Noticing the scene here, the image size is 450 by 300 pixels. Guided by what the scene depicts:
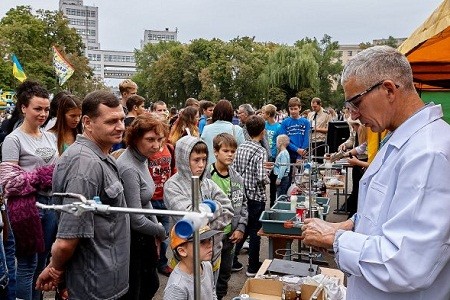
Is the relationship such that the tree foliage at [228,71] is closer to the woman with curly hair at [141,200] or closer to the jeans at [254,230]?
the jeans at [254,230]

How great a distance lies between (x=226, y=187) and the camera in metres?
3.91

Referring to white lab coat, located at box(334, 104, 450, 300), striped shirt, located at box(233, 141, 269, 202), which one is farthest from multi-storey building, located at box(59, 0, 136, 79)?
white lab coat, located at box(334, 104, 450, 300)

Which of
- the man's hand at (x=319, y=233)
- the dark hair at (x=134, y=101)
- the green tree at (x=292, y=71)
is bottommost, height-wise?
the man's hand at (x=319, y=233)

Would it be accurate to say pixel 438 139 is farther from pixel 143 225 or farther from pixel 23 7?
pixel 23 7

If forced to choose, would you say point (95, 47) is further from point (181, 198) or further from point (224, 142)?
point (181, 198)

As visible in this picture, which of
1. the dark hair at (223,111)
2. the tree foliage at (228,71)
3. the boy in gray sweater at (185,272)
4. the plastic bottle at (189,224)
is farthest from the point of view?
the tree foliage at (228,71)

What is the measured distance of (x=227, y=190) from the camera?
391 cm

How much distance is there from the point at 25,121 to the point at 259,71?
1676 inches

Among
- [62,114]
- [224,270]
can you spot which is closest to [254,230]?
[224,270]

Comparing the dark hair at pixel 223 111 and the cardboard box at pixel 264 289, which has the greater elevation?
the dark hair at pixel 223 111

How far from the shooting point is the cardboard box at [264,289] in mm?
2891

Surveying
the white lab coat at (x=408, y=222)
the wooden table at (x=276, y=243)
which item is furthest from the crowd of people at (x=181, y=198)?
the wooden table at (x=276, y=243)

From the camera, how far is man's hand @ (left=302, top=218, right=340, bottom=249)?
65.5 inches

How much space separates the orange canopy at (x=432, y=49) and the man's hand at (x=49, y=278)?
258 centimetres
